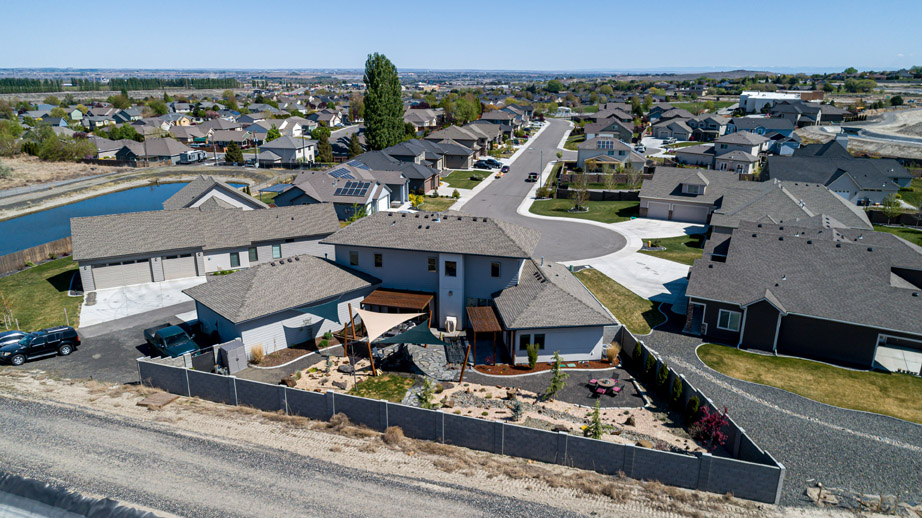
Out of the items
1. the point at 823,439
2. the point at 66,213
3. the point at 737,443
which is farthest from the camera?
the point at 66,213

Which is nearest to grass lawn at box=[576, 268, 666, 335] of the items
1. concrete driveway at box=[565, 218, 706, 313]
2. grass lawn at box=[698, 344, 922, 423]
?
concrete driveway at box=[565, 218, 706, 313]

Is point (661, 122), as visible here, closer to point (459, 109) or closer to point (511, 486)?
point (459, 109)

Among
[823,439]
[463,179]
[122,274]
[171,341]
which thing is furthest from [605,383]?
[463,179]

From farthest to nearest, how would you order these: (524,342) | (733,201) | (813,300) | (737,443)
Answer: (733,201)
(813,300)
(524,342)
(737,443)

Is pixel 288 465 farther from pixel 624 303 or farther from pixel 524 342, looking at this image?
pixel 624 303

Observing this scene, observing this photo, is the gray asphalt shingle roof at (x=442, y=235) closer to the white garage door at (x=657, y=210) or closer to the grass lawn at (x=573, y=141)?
the white garage door at (x=657, y=210)

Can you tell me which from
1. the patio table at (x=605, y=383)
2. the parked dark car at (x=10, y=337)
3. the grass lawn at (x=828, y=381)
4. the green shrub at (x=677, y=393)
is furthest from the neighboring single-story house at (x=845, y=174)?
the parked dark car at (x=10, y=337)
